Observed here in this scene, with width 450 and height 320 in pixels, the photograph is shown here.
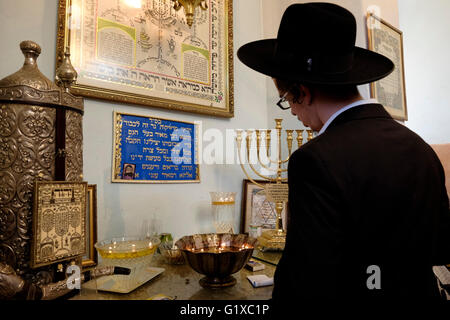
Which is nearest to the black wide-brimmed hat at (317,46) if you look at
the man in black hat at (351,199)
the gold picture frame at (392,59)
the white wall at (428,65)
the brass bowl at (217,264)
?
the man in black hat at (351,199)

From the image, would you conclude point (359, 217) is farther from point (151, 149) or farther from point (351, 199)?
point (151, 149)

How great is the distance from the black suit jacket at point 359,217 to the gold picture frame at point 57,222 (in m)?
0.58

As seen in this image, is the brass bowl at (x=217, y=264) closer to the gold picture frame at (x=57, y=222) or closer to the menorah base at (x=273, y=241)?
the gold picture frame at (x=57, y=222)

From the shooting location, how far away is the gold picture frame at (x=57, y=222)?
75 cm

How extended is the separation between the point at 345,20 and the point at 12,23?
3.90 feet

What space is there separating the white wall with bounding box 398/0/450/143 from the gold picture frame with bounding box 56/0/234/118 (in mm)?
2004

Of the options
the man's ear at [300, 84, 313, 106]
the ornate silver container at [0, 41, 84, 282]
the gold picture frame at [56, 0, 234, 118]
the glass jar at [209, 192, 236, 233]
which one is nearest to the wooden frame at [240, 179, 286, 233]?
the glass jar at [209, 192, 236, 233]

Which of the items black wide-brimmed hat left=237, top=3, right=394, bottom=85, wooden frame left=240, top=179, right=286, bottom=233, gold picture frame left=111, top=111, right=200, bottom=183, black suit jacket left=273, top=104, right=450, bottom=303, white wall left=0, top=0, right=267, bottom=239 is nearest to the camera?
black suit jacket left=273, top=104, right=450, bottom=303

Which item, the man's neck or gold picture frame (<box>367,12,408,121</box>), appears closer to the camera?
the man's neck

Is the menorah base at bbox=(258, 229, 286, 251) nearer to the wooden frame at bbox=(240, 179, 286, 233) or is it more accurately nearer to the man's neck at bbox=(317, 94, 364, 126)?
the wooden frame at bbox=(240, 179, 286, 233)

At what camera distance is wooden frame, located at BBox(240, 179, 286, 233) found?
1640 mm
